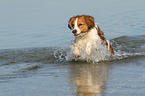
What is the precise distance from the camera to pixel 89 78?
18.4 feet

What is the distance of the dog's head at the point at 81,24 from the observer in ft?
24.7

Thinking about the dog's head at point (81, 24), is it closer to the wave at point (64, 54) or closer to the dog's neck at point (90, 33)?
the dog's neck at point (90, 33)

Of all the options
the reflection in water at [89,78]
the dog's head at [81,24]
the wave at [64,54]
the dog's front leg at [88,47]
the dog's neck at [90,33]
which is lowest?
the reflection in water at [89,78]

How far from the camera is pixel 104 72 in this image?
614 centimetres

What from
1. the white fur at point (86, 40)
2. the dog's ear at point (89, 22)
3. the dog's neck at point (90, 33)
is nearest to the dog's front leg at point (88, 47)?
the white fur at point (86, 40)

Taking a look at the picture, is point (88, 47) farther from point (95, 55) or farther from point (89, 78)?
point (89, 78)

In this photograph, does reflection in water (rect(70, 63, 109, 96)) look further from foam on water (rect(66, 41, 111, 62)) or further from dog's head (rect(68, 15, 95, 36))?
dog's head (rect(68, 15, 95, 36))

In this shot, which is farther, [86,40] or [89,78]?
[86,40]

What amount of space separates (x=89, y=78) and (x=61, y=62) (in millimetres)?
2141

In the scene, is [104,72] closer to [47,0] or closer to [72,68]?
[72,68]

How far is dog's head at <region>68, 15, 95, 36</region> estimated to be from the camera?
7.52m

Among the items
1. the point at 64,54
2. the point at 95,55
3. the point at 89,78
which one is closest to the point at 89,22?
the point at 95,55

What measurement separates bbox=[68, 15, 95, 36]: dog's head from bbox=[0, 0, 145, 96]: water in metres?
0.61

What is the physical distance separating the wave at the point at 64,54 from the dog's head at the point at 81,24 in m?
0.53
